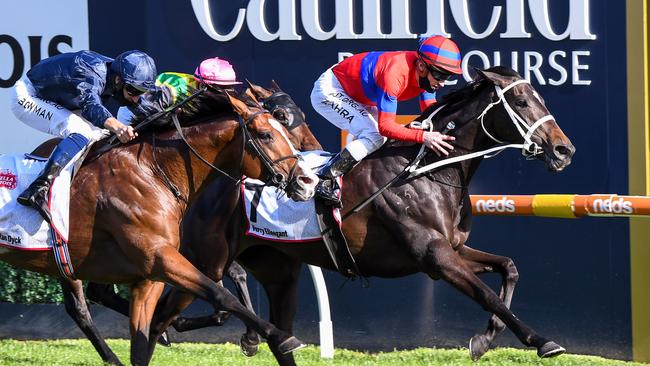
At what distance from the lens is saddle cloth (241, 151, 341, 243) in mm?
7012

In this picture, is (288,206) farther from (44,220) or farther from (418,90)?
(44,220)

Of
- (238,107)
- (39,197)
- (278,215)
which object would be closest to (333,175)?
(278,215)

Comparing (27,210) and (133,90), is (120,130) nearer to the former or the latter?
(133,90)

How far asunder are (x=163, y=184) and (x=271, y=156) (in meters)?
0.61

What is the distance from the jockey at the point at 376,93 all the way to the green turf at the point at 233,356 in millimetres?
1421

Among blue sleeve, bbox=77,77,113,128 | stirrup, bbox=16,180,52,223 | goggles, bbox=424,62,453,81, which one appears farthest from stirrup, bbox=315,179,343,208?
stirrup, bbox=16,180,52,223

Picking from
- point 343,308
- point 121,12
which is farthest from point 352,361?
point 121,12

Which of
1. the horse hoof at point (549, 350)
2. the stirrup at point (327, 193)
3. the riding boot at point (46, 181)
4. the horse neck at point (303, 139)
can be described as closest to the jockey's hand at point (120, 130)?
the riding boot at point (46, 181)

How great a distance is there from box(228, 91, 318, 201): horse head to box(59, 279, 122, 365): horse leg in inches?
75.5

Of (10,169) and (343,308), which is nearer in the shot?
(10,169)

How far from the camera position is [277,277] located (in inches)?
289

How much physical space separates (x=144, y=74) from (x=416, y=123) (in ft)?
5.06

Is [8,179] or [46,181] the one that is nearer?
[46,181]

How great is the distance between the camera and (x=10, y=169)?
642 centimetres
